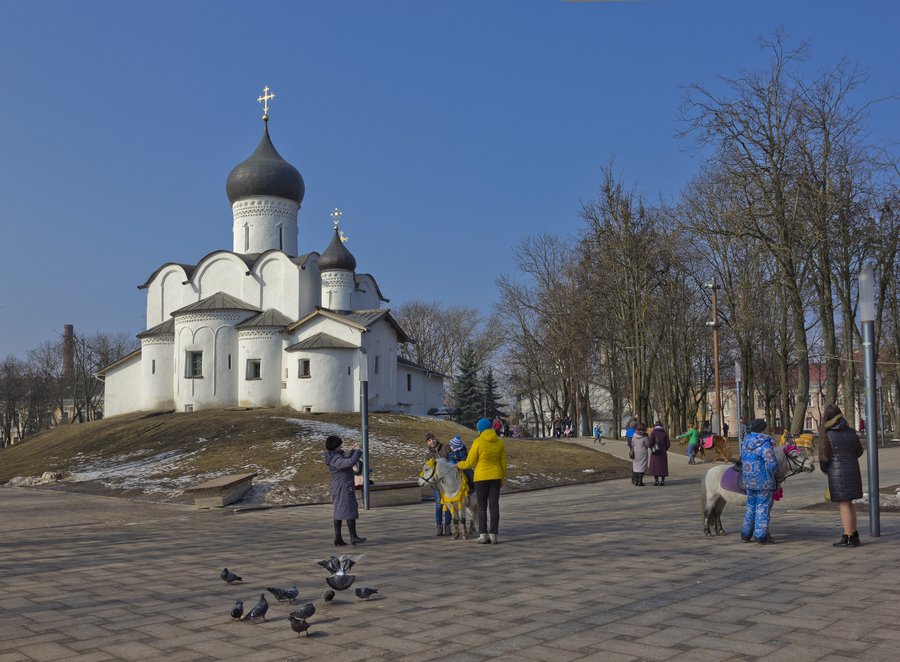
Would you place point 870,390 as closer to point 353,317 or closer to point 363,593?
point 363,593

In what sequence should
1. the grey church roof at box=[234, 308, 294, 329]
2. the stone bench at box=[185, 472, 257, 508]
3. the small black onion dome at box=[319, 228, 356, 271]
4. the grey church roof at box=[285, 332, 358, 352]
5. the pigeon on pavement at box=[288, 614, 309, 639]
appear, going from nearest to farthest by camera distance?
the pigeon on pavement at box=[288, 614, 309, 639]
the stone bench at box=[185, 472, 257, 508]
the grey church roof at box=[285, 332, 358, 352]
the grey church roof at box=[234, 308, 294, 329]
the small black onion dome at box=[319, 228, 356, 271]

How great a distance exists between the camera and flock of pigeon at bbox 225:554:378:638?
521 centimetres

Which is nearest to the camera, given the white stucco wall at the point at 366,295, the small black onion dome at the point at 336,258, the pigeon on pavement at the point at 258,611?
the pigeon on pavement at the point at 258,611

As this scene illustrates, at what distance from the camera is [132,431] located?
3272 centimetres

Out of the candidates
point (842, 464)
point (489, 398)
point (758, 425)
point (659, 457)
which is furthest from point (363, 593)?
point (489, 398)

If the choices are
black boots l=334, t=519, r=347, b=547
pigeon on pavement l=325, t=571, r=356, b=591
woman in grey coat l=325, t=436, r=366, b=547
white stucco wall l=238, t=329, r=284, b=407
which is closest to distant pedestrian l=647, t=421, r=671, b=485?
woman in grey coat l=325, t=436, r=366, b=547

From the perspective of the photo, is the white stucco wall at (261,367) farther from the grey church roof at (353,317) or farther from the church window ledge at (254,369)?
the grey church roof at (353,317)

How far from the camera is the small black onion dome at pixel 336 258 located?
151ft

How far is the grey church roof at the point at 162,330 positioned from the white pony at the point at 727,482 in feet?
122

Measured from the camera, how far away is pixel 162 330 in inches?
1667

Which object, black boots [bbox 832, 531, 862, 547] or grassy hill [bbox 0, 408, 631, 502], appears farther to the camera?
grassy hill [bbox 0, 408, 631, 502]

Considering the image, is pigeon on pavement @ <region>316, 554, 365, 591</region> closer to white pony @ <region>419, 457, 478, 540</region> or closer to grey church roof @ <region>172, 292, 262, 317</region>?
white pony @ <region>419, 457, 478, 540</region>

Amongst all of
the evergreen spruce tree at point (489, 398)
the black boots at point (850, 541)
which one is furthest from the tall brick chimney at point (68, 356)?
the black boots at point (850, 541)

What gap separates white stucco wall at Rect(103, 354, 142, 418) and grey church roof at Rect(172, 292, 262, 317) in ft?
18.8
